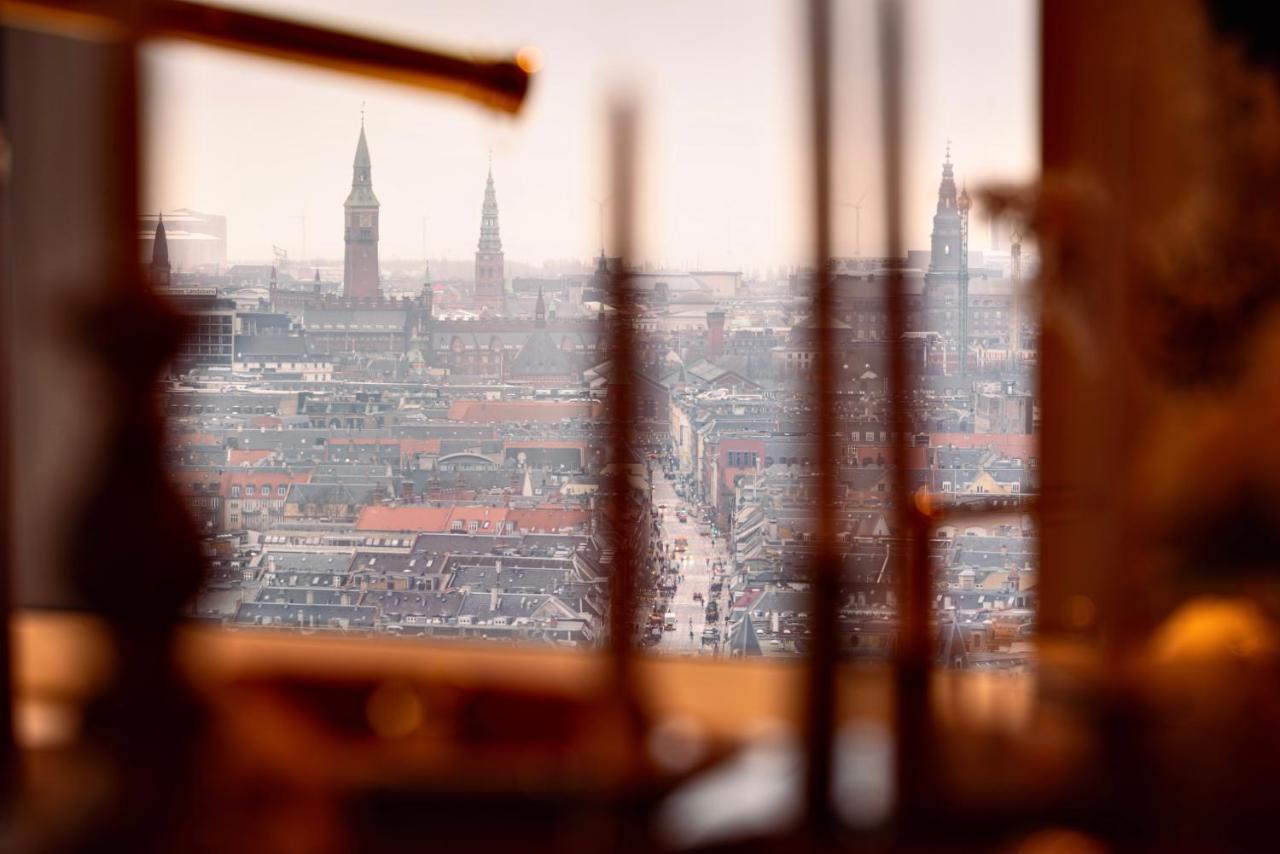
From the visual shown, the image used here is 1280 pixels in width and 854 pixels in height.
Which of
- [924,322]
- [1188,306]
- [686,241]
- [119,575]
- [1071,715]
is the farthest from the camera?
[1188,306]

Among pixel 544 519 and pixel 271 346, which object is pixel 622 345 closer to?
pixel 271 346

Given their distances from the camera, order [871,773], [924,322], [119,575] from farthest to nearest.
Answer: [871,773] < [924,322] < [119,575]

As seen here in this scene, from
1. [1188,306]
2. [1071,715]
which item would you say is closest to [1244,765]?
[1071,715]

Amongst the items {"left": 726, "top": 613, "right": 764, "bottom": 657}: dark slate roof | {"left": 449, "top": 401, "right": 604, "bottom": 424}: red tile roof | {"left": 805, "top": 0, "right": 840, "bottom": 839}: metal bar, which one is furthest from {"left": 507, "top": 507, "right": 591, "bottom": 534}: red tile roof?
{"left": 805, "top": 0, "right": 840, "bottom": 839}: metal bar

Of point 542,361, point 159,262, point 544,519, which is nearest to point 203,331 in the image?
point 159,262

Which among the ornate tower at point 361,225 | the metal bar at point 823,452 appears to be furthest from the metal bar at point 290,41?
the metal bar at point 823,452

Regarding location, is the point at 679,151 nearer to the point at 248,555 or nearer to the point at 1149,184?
the point at 1149,184
